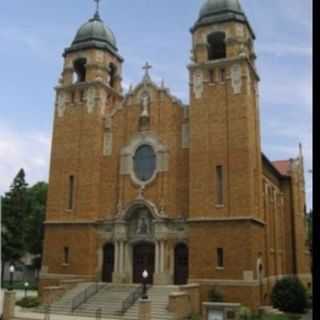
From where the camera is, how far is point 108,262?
29.5 m

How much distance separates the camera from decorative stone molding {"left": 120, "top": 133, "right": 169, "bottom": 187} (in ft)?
96.6

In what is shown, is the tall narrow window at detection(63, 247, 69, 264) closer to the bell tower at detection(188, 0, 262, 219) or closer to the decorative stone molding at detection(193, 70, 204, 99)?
the bell tower at detection(188, 0, 262, 219)

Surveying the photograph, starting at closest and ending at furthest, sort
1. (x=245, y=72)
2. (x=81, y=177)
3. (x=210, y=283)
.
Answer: (x=210, y=283), (x=245, y=72), (x=81, y=177)

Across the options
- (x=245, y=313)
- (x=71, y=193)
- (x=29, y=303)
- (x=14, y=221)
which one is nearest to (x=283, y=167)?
(x=71, y=193)

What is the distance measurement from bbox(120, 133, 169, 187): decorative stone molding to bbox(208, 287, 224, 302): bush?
8.28m

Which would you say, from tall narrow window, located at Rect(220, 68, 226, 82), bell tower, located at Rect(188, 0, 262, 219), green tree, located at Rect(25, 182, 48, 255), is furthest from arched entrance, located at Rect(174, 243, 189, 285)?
green tree, located at Rect(25, 182, 48, 255)

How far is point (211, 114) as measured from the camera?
27.9 m

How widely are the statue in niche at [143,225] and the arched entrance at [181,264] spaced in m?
2.41

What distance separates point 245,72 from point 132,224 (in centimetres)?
1216

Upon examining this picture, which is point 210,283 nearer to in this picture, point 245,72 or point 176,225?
point 176,225

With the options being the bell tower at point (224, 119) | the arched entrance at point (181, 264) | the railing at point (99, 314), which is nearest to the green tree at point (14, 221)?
the arched entrance at point (181, 264)

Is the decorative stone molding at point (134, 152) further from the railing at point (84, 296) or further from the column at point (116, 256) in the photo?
the railing at point (84, 296)

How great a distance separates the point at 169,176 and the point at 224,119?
202 inches
